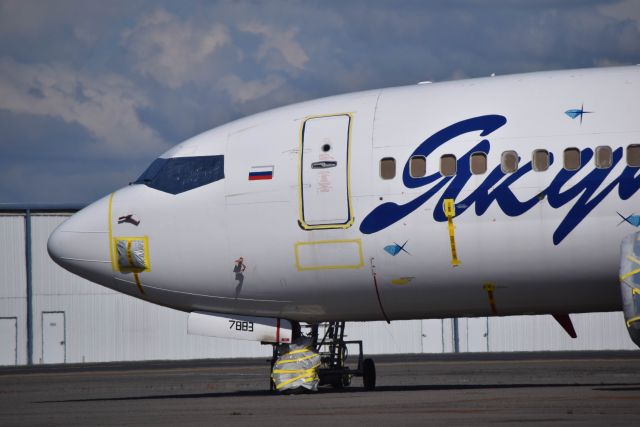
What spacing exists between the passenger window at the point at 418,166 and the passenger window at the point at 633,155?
386cm

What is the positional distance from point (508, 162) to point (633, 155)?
7.61 feet

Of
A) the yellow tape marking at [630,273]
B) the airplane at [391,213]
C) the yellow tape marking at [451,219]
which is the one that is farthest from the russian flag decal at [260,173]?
the yellow tape marking at [630,273]

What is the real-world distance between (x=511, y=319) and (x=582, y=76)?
37.7m

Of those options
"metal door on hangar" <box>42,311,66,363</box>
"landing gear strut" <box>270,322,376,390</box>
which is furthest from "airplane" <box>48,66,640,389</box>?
"metal door on hangar" <box>42,311,66,363</box>

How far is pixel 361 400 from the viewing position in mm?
23156

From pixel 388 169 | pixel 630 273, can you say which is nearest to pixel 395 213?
pixel 388 169

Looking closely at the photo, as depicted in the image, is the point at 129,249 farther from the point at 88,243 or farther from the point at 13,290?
the point at 13,290

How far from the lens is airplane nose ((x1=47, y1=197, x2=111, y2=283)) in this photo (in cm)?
2594

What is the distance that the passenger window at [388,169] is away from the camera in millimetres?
24203

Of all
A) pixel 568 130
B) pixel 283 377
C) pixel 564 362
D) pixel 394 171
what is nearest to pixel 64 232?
pixel 283 377

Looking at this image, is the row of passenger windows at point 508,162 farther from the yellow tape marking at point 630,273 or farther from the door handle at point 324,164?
the yellow tape marking at point 630,273

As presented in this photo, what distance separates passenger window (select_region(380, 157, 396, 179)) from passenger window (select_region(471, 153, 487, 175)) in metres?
1.57

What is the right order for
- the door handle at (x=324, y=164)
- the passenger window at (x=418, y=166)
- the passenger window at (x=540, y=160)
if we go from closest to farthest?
the passenger window at (x=540, y=160)
the passenger window at (x=418, y=166)
the door handle at (x=324, y=164)

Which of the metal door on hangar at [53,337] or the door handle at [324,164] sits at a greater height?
the door handle at [324,164]
